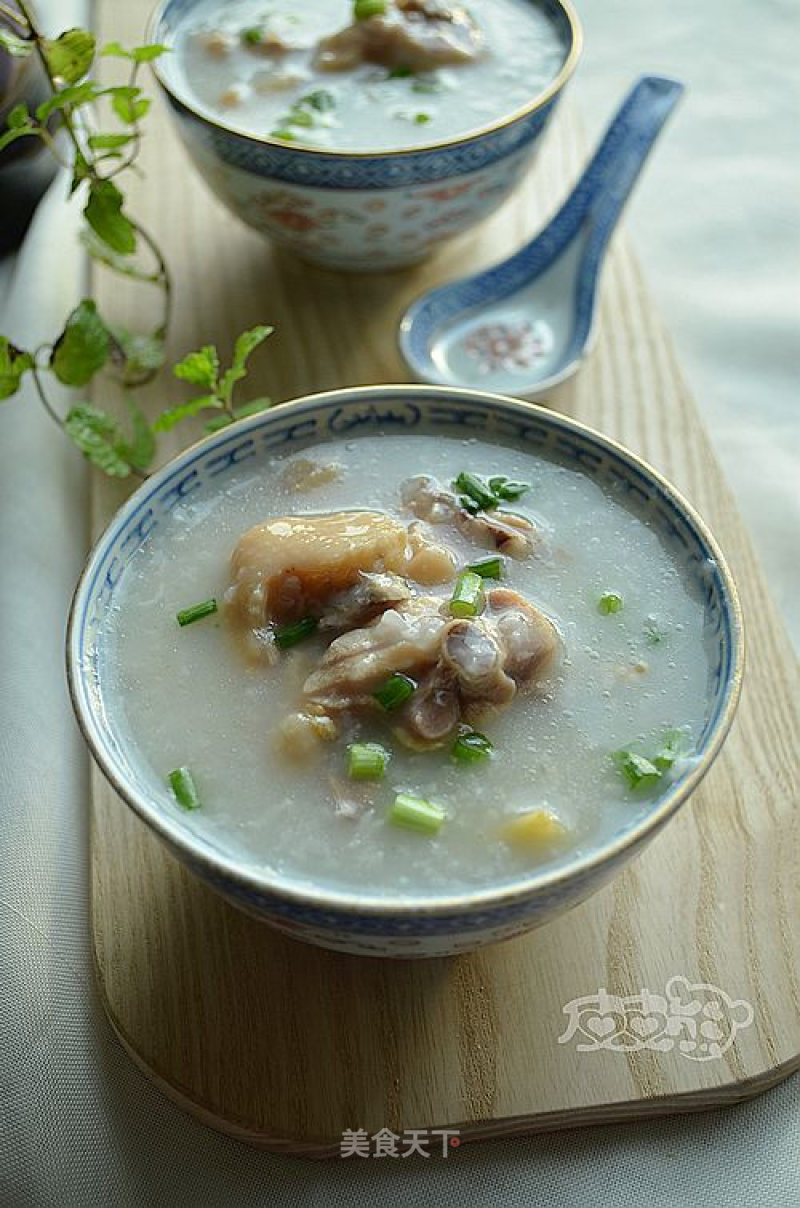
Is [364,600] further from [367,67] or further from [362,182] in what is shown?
[367,67]

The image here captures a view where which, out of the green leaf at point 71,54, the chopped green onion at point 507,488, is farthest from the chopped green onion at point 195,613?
the green leaf at point 71,54

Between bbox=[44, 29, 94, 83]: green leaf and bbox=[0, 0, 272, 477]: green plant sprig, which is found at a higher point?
bbox=[44, 29, 94, 83]: green leaf

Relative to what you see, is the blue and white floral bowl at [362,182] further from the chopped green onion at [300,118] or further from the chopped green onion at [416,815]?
the chopped green onion at [416,815]

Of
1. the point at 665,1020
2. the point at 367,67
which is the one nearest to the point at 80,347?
the point at 367,67

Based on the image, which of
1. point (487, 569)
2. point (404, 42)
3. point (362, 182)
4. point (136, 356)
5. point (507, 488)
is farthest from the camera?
point (404, 42)

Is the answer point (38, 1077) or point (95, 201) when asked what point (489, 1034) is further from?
point (95, 201)

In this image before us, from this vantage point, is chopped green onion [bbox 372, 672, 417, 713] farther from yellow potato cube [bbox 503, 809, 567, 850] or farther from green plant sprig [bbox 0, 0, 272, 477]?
green plant sprig [bbox 0, 0, 272, 477]

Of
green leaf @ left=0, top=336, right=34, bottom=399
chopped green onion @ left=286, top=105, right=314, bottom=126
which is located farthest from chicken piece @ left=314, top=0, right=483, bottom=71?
green leaf @ left=0, top=336, right=34, bottom=399
